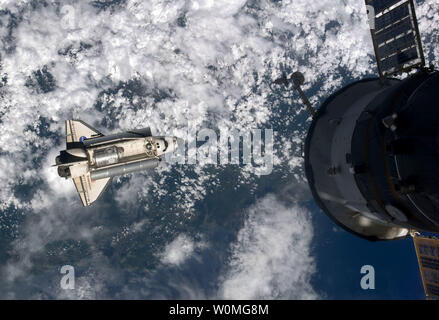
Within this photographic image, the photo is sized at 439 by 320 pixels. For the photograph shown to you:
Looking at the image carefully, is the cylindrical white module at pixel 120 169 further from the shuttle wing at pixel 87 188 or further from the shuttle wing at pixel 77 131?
the shuttle wing at pixel 77 131

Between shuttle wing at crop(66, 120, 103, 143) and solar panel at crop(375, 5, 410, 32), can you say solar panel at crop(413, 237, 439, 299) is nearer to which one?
solar panel at crop(375, 5, 410, 32)

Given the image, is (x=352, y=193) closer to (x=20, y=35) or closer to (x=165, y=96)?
(x=165, y=96)

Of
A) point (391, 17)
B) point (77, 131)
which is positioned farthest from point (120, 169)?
point (391, 17)

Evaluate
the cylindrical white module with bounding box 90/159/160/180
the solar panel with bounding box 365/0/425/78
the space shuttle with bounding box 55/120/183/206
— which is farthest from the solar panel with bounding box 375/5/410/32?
the cylindrical white module with bounding box 90/159/160/180

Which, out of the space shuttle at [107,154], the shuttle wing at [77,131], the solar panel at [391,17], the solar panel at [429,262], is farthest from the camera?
the solar panel at [429,262]

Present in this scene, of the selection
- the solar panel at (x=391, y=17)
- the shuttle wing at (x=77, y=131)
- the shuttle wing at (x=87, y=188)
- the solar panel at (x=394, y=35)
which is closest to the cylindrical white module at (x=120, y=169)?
the shuttle wing at (x=87, y=188)

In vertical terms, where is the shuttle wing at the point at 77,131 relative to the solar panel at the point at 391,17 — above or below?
above

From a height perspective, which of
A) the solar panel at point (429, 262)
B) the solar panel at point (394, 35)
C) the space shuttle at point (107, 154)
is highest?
the space shuttle at point (107, 154)

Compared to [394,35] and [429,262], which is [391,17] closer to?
[394,35]
